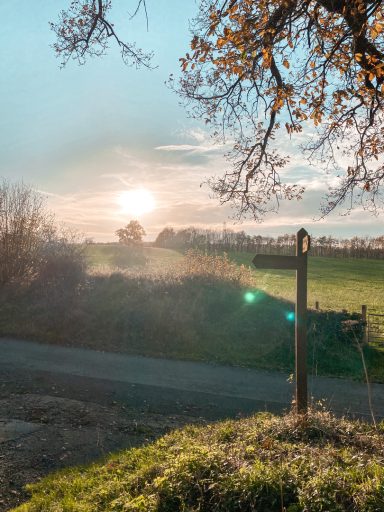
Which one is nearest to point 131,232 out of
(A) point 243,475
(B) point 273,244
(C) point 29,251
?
(B) point 273,244

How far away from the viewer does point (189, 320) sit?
49.9 ft

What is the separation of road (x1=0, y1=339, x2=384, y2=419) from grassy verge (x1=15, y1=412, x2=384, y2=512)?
3288 mm

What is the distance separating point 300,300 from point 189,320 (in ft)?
30.0

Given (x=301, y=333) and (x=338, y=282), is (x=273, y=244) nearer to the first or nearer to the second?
(x=338, y=282)

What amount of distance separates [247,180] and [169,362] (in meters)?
5.76

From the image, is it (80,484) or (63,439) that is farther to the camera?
(63,439)

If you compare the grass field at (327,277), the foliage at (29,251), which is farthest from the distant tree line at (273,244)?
the foliage at (29,251)

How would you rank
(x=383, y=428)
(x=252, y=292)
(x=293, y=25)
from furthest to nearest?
(x=252, y=292) → (x=293, y=25) → (x=383, y=428)

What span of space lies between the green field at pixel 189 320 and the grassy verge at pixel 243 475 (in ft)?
22.8

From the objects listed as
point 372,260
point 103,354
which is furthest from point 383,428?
point 372,260

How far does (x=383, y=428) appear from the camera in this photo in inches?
228

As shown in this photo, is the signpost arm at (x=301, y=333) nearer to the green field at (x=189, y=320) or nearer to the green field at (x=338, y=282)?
the green field at (x=189, y=320)

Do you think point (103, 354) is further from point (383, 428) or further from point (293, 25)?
point (293, 25)

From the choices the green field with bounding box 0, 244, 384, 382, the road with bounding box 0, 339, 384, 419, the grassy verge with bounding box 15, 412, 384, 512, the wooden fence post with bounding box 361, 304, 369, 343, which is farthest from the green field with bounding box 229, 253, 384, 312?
the grassy verge with bounding box 15, 412, 384, 512
